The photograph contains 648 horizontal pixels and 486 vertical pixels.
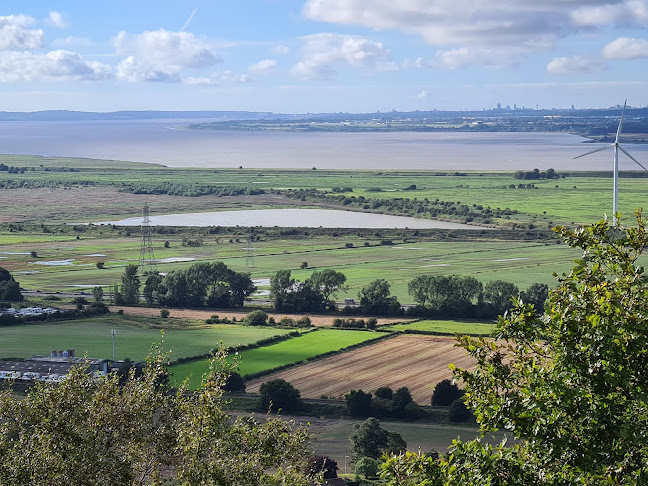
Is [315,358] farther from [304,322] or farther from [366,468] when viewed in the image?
[366,468]

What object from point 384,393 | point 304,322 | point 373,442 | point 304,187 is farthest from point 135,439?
point 304,187

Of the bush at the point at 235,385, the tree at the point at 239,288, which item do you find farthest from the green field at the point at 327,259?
the bush at the point at 235,385

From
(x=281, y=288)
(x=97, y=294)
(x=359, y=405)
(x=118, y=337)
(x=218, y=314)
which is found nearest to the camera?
(x=359, y=405)

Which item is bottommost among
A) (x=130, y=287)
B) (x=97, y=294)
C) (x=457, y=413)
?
(x=457, y=413)

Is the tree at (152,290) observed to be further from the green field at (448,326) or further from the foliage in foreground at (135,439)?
the foliage in foreground at (135,439)

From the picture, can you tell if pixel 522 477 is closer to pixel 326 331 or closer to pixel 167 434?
pixel 167 434

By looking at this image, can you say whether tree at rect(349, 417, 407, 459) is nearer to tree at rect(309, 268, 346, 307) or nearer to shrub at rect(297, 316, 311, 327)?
shrub at rect(297, 316, 311, 327)
